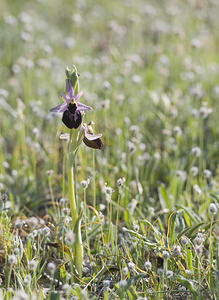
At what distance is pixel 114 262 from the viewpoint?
225 centimetres

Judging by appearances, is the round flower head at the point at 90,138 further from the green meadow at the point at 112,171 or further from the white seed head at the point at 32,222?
the white seed head at the point at 32,222

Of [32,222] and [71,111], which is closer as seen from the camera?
[71,111]

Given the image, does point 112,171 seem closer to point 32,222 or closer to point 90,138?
point 32,222

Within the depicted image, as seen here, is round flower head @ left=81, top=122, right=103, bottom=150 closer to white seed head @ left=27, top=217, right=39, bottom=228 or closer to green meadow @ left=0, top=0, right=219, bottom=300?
green meadow @ left=0, top=0, right=219, bottom=300

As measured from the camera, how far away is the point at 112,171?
10.3ft

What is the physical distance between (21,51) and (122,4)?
313cm

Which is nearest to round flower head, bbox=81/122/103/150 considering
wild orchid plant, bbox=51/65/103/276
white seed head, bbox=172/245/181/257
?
wild orchid plant, bbox=51/65/103/276

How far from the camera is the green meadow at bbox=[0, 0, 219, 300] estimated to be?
6.85ft

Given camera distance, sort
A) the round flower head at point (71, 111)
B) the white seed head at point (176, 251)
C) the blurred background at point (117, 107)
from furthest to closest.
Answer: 1. the blurred background at point (117, 107)
2. the white seed head at point (176, 251)
3. the round flower head at point (71, 111)

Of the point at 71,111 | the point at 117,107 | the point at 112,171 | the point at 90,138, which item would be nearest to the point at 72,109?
the point at 71,111

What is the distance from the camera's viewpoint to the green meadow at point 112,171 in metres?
2.09

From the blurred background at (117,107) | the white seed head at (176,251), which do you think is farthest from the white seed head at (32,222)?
the white seed head at (176,251)

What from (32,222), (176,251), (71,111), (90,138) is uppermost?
(71,111)

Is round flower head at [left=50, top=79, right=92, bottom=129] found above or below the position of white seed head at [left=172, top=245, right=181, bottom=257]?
above
